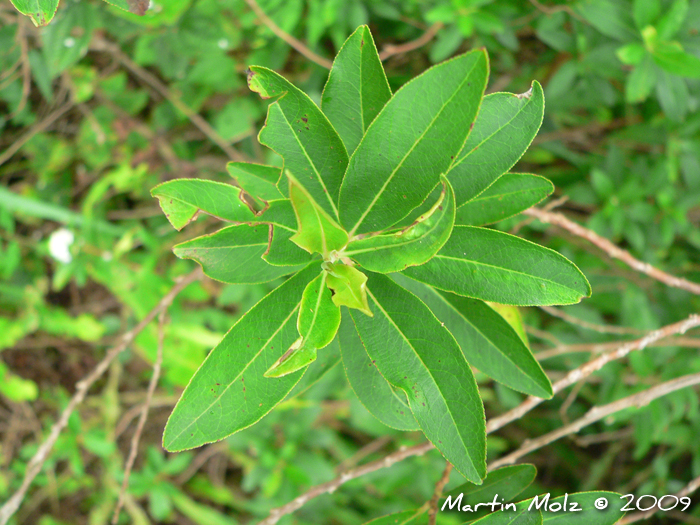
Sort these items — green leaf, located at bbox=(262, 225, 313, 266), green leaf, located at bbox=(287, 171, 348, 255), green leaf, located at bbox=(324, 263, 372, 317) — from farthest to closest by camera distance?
green leaf, located at bbox=(262, 225, 313, 266) < green leaf, located at bbox=(324, 263, 372, 317) < green leaf, located at bbox=(287, 171, 348, 255)

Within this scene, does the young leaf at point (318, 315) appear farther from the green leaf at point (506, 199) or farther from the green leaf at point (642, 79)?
the green leaf at point (642, 79)

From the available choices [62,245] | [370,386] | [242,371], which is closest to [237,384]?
[242,371]

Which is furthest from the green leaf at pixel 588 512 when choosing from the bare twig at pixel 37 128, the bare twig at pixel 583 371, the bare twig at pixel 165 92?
the bare twig at pixel 37 128

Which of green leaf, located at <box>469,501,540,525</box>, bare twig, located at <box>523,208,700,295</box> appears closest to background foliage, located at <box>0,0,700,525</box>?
bare twig, located at <box>523,208,700,295</box>

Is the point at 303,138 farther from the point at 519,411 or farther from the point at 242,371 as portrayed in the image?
the point at 519,411

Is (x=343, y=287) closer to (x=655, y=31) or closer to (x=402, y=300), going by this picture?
(x=402, y=300)

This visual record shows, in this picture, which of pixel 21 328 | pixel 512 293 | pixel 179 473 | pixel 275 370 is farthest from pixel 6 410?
pixel 512 293

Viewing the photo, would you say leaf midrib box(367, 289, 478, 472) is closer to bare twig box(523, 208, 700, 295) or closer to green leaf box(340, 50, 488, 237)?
green leaf box(340, 50, 488, 237)
